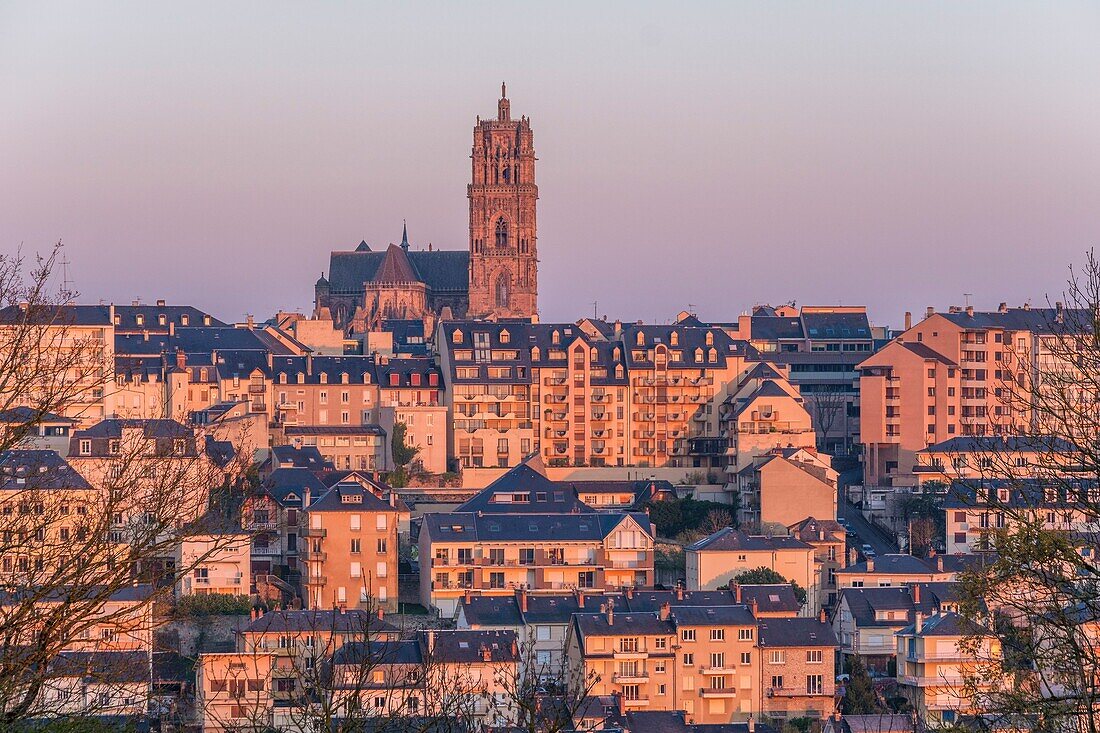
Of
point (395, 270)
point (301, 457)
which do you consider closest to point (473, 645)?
point (301, 457)

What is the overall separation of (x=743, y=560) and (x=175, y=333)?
119 feet

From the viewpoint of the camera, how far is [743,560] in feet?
161

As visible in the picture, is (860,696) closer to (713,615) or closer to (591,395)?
(713,615)

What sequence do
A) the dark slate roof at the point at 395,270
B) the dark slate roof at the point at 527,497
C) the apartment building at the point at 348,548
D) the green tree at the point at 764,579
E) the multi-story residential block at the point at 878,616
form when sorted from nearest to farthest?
1. the multi-story residential block at the point at 878,616
2. the green tree at the point at 764,579
3. the apartment building at the point at 348,548
4. the dark slate roof at the point at 527,497
5. the dark slate roof at the point at 395,270

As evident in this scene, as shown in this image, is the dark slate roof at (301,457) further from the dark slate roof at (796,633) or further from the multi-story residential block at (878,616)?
the dark slate roof at (796,633)

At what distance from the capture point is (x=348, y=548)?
4872 centimetres

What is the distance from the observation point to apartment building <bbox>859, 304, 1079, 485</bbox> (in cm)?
6347

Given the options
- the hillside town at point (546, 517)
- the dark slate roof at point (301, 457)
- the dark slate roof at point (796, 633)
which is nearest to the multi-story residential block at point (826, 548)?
the hillside town at point (546, 517)

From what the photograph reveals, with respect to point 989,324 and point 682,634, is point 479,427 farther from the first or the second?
point 682,634

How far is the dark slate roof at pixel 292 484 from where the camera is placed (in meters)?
50.8

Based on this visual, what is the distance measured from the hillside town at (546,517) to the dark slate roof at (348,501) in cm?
14

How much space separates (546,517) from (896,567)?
949 cm

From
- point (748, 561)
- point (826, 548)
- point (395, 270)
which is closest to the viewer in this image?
point (748, 561)

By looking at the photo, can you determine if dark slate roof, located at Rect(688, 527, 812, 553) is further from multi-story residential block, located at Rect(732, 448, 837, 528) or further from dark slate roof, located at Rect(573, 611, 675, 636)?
dark slate roof, located at Rect(573, 611, 675, 636)
